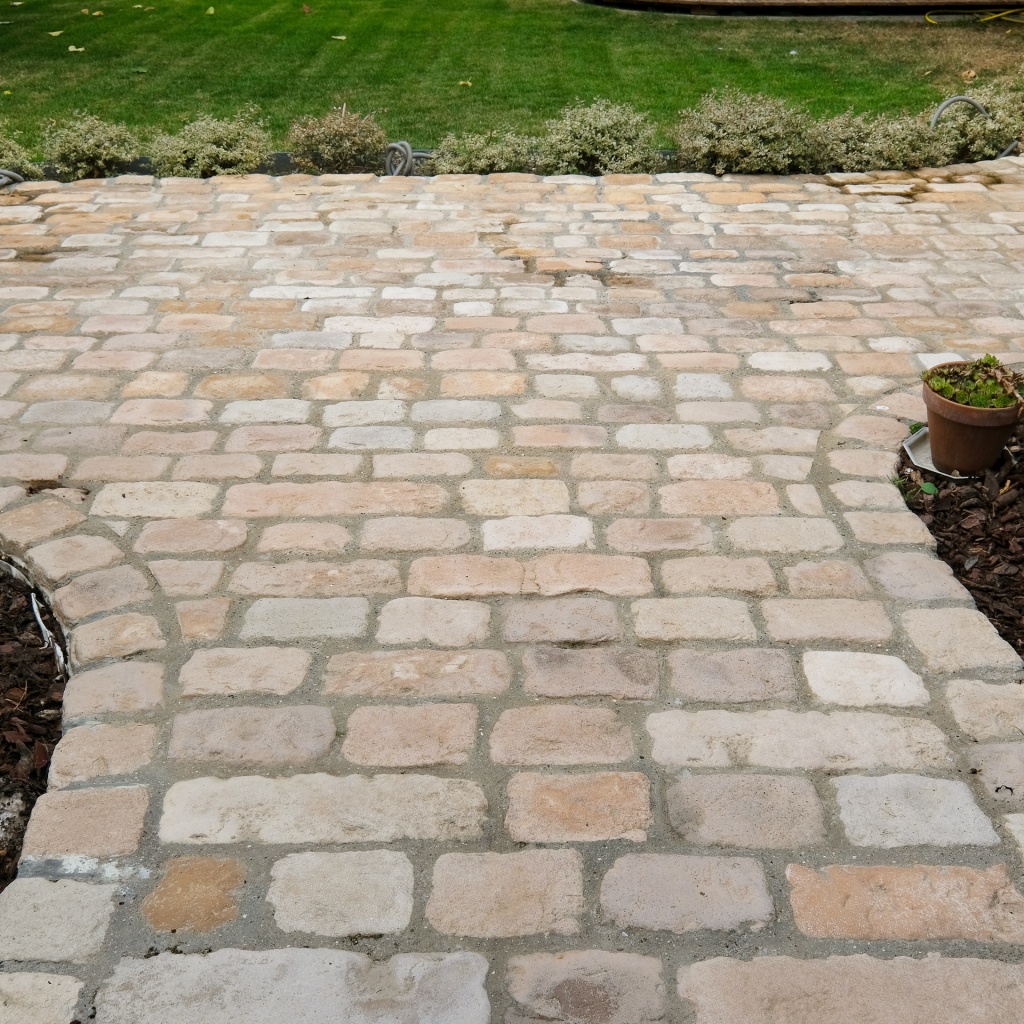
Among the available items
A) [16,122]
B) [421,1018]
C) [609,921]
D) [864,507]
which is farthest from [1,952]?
[16,122]

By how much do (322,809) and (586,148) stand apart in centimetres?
512

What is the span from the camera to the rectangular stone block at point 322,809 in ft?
6.79

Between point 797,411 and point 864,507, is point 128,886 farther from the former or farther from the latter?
point 797,411

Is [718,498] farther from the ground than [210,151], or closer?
closer

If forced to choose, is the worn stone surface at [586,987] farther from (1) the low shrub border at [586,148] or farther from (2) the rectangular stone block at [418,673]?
(1) the low shrub border at [586,148]

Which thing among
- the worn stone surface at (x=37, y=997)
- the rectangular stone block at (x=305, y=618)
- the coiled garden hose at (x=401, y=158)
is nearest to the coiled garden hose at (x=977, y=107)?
the coiled garden hose at (x=401, y=158)

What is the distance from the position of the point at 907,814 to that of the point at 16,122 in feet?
25.9

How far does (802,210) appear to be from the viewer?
5.62 metres

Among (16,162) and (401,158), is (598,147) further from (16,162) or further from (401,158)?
(16,162)

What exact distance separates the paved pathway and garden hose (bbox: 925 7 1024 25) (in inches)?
303

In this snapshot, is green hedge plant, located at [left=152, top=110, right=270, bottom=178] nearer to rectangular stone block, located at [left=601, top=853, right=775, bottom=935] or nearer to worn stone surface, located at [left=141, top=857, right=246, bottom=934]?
worn stone surface, located at [left=141, top=857, right=246, bottom=934]

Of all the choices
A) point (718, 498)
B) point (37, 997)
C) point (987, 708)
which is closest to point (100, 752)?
point (37, 997)

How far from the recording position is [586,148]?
20.9 feet

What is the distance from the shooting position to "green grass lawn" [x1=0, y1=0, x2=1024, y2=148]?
26.7ft
